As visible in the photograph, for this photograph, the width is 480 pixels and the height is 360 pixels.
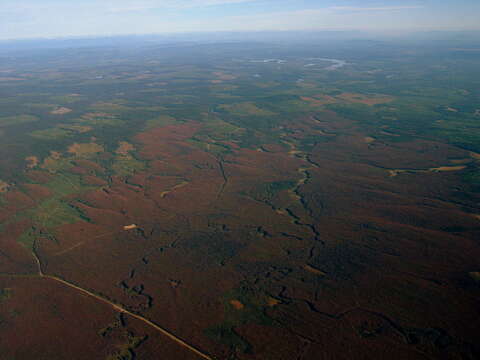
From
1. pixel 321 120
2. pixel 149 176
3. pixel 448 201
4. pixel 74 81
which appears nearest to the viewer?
pixel 448 201

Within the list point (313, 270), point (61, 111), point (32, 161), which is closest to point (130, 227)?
point (313, 270)

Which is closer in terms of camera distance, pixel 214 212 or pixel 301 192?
pixel 214 212

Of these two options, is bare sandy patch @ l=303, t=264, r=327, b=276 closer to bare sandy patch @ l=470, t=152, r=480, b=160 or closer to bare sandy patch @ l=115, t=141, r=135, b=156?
bare sandy patch @ l=115, t=141, r=135, b=156

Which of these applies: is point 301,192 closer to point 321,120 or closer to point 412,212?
point 412,212

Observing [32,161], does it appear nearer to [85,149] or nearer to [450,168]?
[85,149]

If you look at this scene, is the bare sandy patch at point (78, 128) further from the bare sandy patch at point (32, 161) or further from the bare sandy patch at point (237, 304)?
the bare sandy patch at point (237, 304)

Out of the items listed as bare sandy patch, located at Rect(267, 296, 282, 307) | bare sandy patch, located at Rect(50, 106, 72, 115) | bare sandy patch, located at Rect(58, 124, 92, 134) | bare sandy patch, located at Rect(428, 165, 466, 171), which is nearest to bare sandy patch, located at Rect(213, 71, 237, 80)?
bare sandy patch, located at Rect(50, 106, 72, 115)

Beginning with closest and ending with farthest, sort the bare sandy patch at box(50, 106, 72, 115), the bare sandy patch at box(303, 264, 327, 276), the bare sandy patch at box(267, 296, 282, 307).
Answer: the bare sandy patch at box(267, 296, 282, 307)
the bare sandy patch at box(303, 264, 327, 276)
the bare sandy patch at box(50, 106, 72, 115)

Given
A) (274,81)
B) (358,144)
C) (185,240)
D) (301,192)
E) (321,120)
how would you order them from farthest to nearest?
1. (274,81)
2. (321,120)
3. (358,144)
4. (301,192)
5. (185,240)

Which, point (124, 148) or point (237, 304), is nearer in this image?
point (237, 304)

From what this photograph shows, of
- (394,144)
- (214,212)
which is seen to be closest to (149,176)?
(214,212)

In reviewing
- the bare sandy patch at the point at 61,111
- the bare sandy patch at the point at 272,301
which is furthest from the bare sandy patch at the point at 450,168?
the bare sandy patch at the point at 61,111
